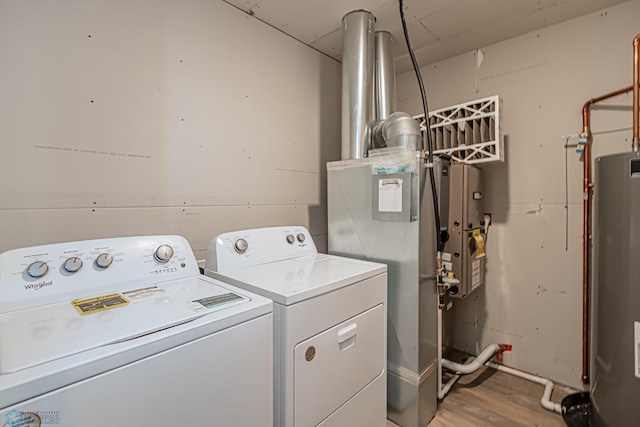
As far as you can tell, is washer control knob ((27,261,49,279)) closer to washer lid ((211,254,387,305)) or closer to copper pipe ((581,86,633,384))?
washer lid ((211,254,387,305))

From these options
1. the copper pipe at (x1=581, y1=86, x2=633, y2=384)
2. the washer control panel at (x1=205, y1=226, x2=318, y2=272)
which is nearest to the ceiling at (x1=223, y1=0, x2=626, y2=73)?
the copper pipe at (x1=581, y1=86, x2=633, y2=384)

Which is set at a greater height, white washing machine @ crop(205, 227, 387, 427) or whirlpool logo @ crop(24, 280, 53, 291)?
whirlpool logo @ crop(24, 280, 53, 291)

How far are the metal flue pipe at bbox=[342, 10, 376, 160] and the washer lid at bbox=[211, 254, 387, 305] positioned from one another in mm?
777

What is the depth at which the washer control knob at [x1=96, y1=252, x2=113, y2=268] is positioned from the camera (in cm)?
108

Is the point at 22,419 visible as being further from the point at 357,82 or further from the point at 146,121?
the point at 357,82

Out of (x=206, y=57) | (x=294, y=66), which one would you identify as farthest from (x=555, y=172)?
(x=206, y=57)

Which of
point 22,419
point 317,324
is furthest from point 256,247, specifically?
point 22,419

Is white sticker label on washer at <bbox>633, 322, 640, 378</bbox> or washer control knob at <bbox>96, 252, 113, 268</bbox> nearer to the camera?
washer control knob at <bbox>96, 252, 113, 268</bbox>

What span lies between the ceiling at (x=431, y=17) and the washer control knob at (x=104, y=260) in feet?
5.03

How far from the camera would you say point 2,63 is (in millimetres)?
1116

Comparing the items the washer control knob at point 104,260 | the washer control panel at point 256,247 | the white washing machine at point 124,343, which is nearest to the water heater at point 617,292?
the washer control panel at point 256,247

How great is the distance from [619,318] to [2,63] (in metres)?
2.75

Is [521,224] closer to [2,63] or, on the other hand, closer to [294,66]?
[294,66]

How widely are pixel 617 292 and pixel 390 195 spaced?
3.63ft
